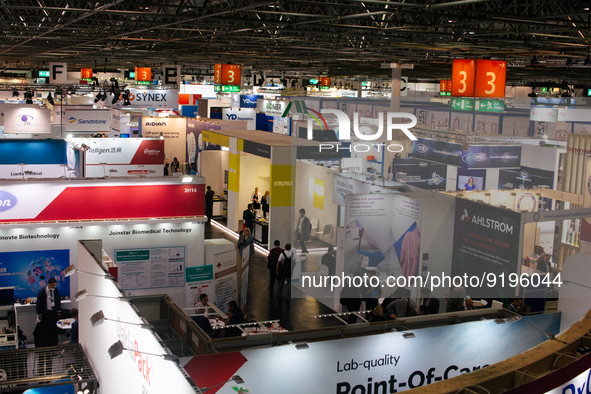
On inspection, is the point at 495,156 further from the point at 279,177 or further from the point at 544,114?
the point at 279,177

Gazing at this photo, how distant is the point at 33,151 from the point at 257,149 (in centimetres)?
592

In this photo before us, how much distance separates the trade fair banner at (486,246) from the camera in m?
8.11

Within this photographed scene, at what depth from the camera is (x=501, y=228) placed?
8.26 metres

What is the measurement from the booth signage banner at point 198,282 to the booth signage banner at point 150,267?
764mm

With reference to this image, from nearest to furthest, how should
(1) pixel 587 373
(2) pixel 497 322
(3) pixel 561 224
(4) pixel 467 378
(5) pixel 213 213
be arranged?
(4) pixel 467 378 → (1) pixel 587 373 → (2) pixel 497 322 → (3) pixel 561 224 → (5) pixel 213 213

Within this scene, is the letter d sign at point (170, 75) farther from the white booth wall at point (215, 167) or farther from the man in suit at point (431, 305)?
the man in suit at point (431, 305)

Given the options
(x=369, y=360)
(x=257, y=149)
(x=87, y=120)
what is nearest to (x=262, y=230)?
(x=257, y=149)

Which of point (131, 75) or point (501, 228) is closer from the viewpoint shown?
point (501, 228)

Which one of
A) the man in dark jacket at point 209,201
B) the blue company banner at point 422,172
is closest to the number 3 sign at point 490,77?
the blue company banner at point 422,172

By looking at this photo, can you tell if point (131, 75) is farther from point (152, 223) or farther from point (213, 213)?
point (152, 223)

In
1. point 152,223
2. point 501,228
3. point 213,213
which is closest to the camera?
point 501,228

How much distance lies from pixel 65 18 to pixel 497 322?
1252 cm

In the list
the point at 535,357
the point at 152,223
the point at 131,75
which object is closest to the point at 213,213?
the point at 152,223

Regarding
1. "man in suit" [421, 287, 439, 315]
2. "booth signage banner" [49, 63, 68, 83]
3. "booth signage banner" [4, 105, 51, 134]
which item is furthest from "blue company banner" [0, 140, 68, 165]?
"man in suit" [421, 287, 439, 315]
